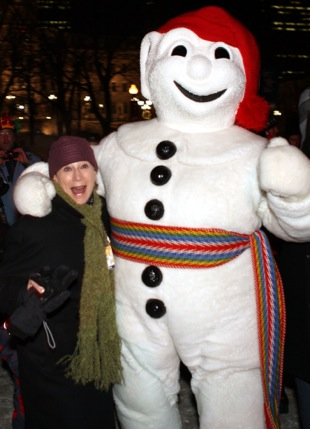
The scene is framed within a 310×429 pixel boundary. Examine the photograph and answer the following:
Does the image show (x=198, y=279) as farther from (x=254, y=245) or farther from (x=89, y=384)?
(x=89, y=384)

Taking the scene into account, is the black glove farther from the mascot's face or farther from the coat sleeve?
the mascot's face

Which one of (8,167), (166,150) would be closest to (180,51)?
(166,150)

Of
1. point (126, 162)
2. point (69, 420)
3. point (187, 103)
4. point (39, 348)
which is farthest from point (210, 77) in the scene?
point (69, 420)

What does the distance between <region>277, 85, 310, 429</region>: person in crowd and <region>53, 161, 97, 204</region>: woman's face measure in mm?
1005

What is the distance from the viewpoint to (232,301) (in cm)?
252

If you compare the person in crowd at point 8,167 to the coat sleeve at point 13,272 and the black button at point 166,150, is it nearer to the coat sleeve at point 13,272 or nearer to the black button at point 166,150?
the coat sleeve at point 13,272

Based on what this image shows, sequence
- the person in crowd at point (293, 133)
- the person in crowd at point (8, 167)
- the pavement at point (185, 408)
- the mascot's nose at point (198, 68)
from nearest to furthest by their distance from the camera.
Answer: the mascot's nose at point (198, 68)
the pavement at point (185, 408)
the person in crowd at point (8, 167)
the person in crowd at point (293, 133)

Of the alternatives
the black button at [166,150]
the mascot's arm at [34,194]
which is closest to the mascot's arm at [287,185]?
the black button at [166,150]

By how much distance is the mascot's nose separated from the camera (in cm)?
245

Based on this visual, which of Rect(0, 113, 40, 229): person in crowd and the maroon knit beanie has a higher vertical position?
the maroon knit beanie

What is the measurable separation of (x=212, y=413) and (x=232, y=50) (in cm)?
169

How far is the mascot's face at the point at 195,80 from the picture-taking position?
8.16 feet

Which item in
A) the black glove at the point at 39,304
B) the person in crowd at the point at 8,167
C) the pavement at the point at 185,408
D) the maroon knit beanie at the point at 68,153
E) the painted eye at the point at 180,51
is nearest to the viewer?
the black glove at the point at 39,304

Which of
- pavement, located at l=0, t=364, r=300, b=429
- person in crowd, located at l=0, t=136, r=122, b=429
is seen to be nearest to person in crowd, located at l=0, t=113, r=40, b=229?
pavement, located at l=0, t=364, r=300, b=429
